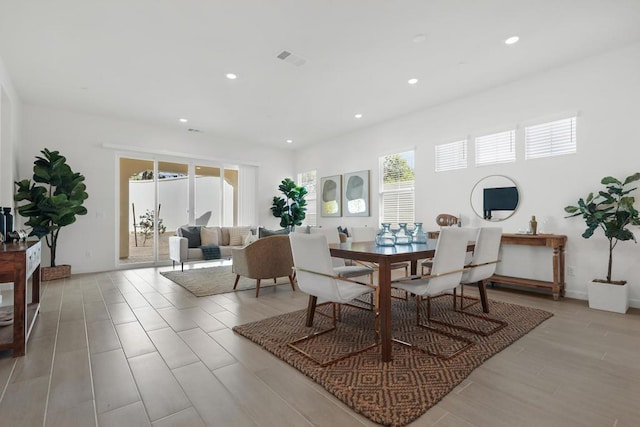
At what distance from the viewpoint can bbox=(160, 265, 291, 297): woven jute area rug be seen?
427cm

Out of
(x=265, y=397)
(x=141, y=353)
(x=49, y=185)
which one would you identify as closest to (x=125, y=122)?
(x=49, y=185)

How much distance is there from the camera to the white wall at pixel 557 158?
3576 millimetres

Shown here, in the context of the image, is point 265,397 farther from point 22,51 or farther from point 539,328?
point 22,51

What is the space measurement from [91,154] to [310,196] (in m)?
→ 4.69

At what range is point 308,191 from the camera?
27.0 feet

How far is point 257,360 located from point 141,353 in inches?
34.8

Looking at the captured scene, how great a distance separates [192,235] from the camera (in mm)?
6352

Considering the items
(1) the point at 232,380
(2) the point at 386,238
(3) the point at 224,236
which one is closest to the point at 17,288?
(1) the point at 232,380

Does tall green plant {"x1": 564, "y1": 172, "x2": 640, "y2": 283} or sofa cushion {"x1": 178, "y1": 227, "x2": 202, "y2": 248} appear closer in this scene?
tall green plant {"x1": 564, "y1": 172, "x2": 640, "y2": 283}

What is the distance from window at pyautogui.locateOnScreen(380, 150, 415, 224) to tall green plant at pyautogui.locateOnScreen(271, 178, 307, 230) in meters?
2.39

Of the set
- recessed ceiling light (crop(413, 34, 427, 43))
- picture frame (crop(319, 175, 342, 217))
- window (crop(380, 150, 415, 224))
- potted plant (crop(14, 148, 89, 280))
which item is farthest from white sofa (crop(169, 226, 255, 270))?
recessed ceiling light (crop(413, 34, 427, 43))

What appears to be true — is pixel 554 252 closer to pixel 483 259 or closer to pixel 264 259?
pixel 483 259

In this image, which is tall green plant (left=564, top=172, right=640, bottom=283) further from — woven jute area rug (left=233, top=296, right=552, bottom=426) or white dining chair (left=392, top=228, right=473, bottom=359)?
white dining chair (left=392, top=228, right=473, bottom=359)

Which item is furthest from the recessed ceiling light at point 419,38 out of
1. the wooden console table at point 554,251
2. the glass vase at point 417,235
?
the wooden console table at point 554,251
